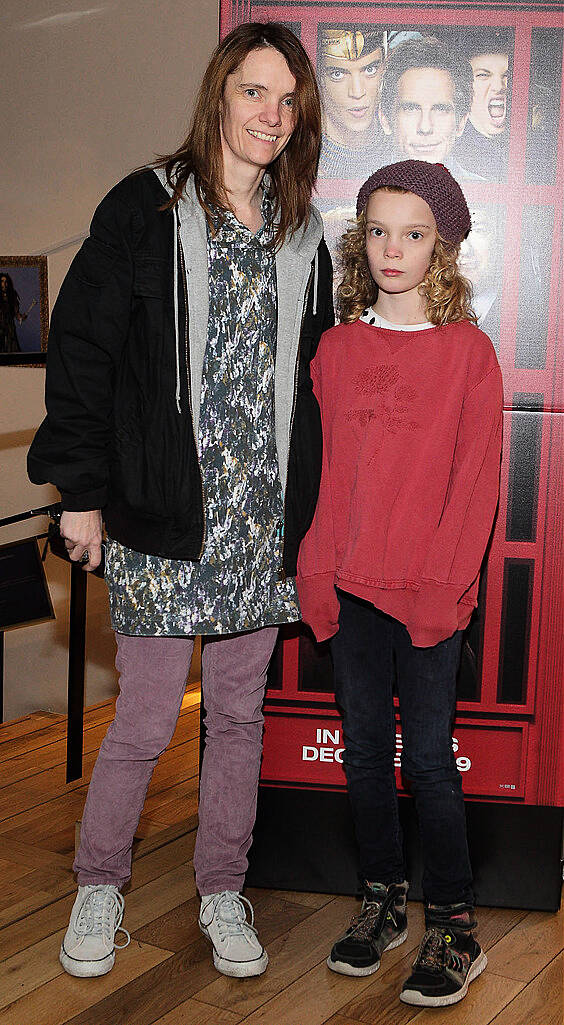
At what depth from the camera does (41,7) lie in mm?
4656

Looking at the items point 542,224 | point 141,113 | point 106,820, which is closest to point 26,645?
point 141,113

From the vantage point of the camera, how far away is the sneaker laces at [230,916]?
187 centimetres

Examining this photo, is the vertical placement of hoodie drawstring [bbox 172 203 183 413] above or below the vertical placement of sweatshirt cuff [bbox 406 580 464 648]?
above

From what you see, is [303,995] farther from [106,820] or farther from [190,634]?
[190,634]

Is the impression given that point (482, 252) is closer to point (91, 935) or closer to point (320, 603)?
point (320, 603)

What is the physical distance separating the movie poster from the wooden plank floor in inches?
13.2

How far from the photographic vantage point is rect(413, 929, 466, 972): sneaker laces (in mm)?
1810

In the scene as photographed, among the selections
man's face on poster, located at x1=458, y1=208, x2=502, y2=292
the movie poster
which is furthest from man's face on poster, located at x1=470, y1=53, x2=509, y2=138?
man's face on poster, located at x1=458, y1=208, x2=502, y2=292

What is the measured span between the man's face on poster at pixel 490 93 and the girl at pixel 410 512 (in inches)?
9.2

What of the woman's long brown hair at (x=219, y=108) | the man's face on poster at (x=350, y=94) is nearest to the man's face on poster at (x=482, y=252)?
the man's face on poster at (x=350, y=94)

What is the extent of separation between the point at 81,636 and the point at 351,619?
106cm

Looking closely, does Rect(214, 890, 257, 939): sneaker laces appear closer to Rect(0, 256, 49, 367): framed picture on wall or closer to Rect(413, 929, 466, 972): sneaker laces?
Rect(413, 929, 466, 972): sneaker laces

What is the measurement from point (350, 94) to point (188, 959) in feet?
5.16

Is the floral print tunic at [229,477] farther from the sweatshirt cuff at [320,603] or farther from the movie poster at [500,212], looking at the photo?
the movie poster at [500,212]
